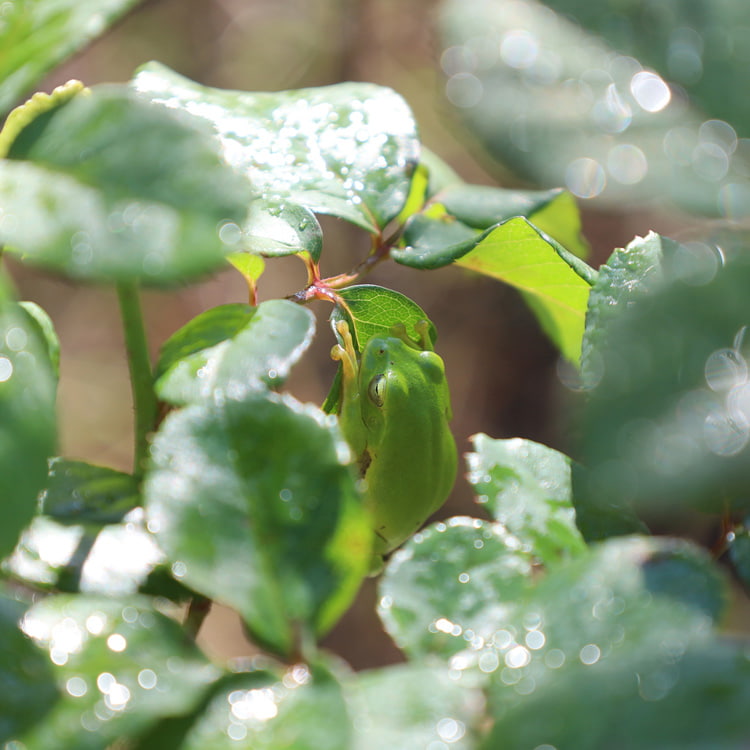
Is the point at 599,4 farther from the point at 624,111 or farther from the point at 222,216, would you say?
the point at 222,216

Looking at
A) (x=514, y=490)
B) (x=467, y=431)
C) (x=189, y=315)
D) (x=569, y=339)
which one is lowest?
(x=467, y=431)

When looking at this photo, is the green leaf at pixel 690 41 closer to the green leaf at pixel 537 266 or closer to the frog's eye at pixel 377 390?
the green leaf at pixel 537 266

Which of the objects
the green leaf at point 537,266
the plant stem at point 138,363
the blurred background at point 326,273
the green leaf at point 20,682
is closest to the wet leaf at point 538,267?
the green leaf at point 537,266

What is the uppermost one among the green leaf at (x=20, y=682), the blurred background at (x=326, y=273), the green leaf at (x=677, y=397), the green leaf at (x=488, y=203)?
the green leaf at (x=677, y=397)

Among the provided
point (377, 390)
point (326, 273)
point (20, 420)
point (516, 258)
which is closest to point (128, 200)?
point (20, 420)

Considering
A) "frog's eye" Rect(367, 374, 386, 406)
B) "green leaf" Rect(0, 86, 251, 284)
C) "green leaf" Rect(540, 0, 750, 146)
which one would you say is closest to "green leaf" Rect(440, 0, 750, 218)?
"green leaf" Rect(540, 0, 750, 146)

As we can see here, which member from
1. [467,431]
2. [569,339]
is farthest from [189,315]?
[569,339]

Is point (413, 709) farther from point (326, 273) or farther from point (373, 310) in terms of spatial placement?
point (326, 273)
